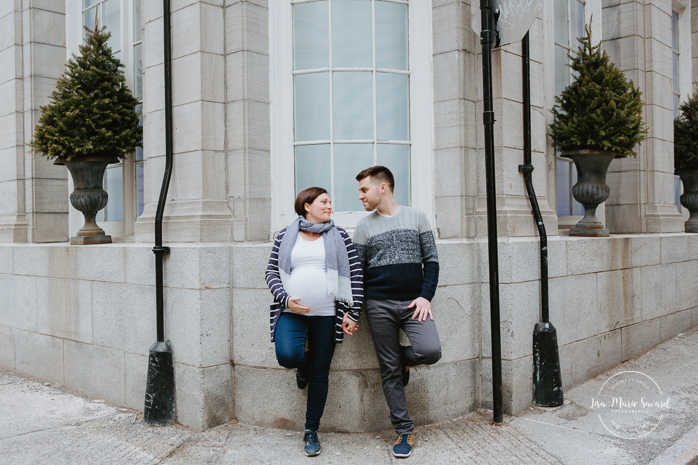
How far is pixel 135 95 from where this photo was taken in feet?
21.7

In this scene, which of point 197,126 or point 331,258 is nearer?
point 331,258

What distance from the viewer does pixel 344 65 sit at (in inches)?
219

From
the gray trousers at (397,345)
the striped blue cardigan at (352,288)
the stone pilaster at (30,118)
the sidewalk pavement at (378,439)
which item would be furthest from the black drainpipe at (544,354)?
the stone pilaster at (30,118)

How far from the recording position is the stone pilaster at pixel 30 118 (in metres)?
7.38

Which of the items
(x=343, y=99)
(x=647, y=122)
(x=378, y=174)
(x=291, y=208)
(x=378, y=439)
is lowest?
(x=378, y=439)

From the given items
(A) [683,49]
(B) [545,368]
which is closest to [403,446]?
(B) [545,368]

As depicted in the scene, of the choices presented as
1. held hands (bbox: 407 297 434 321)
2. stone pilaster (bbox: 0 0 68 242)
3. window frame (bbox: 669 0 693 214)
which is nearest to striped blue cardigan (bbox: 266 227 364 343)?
held hands (bbox: 407 297 434 321)

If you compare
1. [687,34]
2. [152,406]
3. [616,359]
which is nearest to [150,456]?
[152,406]

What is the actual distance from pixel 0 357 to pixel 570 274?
6.96 metres

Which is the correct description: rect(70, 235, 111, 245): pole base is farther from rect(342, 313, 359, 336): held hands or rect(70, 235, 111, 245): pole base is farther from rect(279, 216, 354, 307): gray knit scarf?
rect(342, 313, 359, 336): held hands

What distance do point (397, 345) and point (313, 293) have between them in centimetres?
81

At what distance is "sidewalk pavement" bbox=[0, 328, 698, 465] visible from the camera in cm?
441

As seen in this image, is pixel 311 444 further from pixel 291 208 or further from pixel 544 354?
pixel 544 354

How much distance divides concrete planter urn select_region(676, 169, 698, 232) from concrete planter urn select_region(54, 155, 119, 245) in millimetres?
8285
